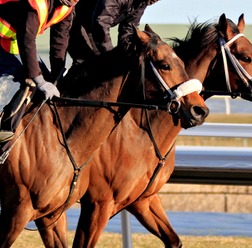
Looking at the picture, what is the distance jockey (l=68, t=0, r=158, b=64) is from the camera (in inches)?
322

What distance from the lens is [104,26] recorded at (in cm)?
820

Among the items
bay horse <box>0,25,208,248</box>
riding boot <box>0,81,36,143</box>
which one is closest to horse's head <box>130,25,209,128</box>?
bay horse <box>0,25,208,248</box>

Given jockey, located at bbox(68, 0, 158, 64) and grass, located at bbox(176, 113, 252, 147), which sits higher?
jockey, located at bbox(68, 0, 158, 64)

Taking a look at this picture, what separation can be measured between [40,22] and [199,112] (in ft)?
3.69

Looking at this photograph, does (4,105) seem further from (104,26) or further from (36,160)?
(104,26)

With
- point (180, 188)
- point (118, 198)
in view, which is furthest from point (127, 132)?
point (180, 188)

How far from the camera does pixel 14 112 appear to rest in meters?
7.15

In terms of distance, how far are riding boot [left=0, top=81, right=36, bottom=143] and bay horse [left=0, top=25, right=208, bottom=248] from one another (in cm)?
10

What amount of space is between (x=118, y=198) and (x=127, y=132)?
0.45m

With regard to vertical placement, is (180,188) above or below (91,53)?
below

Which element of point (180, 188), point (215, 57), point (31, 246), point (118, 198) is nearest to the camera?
point (118, 198)

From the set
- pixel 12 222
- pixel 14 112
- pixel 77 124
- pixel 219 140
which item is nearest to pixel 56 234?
pixel 12 222

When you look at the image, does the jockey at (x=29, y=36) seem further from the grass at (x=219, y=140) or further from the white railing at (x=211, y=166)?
the grass at (x=219, y=140)

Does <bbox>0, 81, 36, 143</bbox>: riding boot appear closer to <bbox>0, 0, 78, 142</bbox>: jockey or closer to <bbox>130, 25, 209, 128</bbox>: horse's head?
<bbox>0, 0, 78, 142</bbox>: jockey
